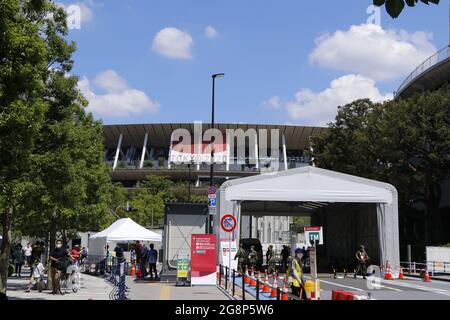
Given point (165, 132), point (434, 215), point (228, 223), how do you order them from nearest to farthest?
point (228, 223)
point (434, 215)
point (165, 132)

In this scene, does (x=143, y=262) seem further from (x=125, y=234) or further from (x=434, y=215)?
(x=434, y=215)

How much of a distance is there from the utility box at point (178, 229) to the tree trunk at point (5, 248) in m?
8.34

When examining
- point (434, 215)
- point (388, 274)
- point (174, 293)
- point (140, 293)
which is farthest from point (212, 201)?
point (434, 215)

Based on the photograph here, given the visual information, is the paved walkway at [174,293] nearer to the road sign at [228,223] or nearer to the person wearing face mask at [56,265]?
the road sign at [228,223]

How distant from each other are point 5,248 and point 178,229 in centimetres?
970

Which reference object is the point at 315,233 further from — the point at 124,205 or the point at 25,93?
the point at 124,205

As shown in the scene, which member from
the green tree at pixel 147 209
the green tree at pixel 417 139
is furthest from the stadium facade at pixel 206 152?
the green tree at pixel 417 139

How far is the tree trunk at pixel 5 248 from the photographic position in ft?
47.6

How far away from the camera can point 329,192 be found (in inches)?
1103

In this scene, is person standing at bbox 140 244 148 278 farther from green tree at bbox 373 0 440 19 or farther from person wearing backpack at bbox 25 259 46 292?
green tree at bbox 373 0 440 19

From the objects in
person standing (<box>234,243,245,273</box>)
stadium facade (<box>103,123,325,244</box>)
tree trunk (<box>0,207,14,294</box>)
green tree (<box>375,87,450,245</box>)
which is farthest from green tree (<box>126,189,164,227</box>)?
tree trunk (<box>0,207,14,294</box>)

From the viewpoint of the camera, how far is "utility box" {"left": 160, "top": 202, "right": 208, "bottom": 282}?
2367 centimetres

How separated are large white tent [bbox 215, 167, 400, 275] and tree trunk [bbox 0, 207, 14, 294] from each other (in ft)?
42.9
